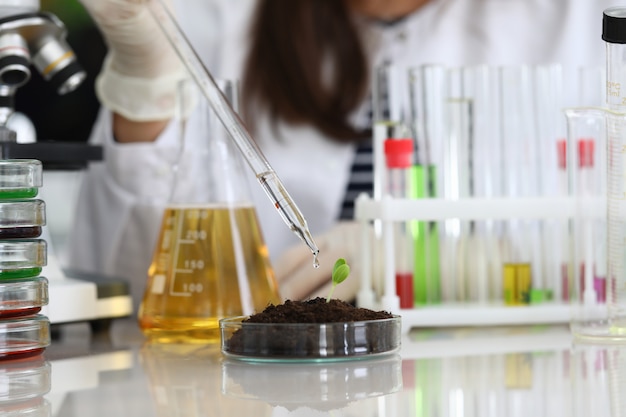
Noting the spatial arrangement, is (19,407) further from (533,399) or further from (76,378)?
(533,399)

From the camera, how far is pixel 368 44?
1925 millimetres

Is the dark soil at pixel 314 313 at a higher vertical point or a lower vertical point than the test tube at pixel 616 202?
lower

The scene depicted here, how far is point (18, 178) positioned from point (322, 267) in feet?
1.80

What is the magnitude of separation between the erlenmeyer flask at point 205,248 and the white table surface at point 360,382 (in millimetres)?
37

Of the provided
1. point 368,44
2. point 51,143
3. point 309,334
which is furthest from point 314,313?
point 368,44

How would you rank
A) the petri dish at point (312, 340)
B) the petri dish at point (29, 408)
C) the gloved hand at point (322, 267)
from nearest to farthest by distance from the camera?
the petri dish at point (29, 408)
the petri dish at point (312, 340)
the gloved hand at point (322, 267)

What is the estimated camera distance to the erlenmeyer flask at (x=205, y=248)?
3.46 ft

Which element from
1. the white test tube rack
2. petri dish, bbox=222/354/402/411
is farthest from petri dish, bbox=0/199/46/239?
the white test tube rack

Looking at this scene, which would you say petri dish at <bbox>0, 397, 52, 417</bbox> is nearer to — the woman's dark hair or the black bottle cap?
the black bottle cap

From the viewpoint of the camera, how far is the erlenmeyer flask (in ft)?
3.46

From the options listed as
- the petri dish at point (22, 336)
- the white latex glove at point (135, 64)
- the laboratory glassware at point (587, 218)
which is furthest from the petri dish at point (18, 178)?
the laboratory glassware at point (587, 218)

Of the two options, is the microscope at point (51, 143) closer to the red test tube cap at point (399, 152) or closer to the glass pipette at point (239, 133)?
the glass pipette at point (239, 133)

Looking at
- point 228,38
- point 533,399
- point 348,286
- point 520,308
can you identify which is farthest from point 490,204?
Result: point 228,38

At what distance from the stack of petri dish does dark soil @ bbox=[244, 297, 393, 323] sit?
223 millimetres
